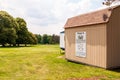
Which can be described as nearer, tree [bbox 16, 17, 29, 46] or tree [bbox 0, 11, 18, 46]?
tree [bbox 0, 11, 18, 46]

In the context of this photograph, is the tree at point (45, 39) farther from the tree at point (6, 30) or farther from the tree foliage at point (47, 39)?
the tree at point (6, 30)

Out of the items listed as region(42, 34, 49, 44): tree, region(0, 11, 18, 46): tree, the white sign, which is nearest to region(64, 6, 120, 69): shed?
the white sign

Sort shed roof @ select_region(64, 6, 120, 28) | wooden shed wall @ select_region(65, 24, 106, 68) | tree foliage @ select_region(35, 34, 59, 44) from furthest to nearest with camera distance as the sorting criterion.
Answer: tree foliage @ select_region(35, 34, 59, 44)
shed roof @ select_region(64, 6, 120, 28)
wooden shed wall @ select_region(65, 24, 106, 68)

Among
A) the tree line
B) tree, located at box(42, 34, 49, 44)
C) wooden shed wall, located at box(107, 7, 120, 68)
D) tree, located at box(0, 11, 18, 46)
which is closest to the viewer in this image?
wooden shed wall, located at box(107, 7, 120, 68)

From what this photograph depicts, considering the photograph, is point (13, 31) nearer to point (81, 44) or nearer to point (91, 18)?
point (81, 44)

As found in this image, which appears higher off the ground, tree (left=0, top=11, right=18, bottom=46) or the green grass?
tree (left=0, top=11, right=18, bottom=46)

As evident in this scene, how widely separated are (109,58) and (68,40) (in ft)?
18.3

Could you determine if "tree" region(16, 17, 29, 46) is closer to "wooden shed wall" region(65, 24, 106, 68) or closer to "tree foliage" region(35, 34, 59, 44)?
"tree foliage" region(35, 34, 59, 44)

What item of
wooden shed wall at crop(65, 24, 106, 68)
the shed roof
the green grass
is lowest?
the green grass

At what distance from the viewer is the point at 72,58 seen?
54.5 ft

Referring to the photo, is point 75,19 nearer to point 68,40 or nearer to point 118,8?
point 68,40

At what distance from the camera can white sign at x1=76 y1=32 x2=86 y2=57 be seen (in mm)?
14938

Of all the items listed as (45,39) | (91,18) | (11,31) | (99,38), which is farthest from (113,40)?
(45,39)

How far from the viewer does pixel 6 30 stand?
43781mm
